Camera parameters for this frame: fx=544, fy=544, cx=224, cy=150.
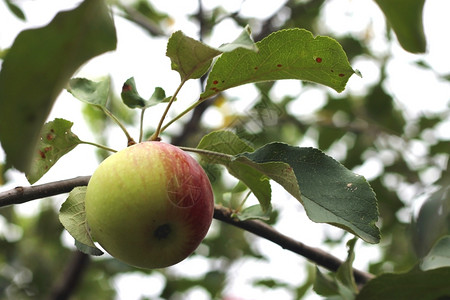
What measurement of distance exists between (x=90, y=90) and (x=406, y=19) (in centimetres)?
78

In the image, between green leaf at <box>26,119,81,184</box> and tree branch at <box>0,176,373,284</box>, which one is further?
green leaf at <box>26,119,81,184</box>

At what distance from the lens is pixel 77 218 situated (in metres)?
0.99

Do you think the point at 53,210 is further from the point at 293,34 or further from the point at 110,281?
the point at 293,34

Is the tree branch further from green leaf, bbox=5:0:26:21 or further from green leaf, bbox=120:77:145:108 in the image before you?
green leaf, bbox=5:0:26:21

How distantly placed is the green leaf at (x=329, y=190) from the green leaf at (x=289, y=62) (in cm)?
13

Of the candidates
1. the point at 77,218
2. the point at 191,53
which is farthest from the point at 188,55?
the point at 77,218

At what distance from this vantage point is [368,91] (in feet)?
9.00

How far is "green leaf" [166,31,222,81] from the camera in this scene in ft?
2.80

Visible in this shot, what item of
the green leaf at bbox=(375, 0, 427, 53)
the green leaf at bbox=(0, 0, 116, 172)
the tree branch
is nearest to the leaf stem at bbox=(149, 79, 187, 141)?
the tree branch

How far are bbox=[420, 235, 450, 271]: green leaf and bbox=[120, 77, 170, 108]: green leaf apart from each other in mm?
649

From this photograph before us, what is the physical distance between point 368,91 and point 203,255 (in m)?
1.16

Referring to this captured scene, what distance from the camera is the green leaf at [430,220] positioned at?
1.16 metres

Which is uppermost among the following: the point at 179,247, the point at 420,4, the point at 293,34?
the point at 420,4

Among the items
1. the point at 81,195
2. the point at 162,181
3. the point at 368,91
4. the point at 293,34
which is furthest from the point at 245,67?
the point at 368,91
